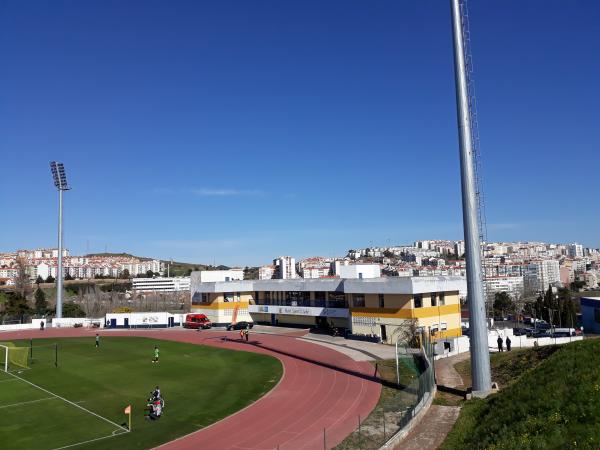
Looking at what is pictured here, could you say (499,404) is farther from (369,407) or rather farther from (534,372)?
(369,407)

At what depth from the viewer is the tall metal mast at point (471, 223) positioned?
73.6ft

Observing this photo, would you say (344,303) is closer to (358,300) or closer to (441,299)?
(358,300)

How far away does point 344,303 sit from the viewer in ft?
170

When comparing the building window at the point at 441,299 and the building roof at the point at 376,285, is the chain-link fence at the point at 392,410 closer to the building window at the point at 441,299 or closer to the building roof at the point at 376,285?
the building roof at the point at 376,285

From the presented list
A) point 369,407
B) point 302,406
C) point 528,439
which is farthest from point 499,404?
point 302,406

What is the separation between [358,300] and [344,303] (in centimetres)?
475

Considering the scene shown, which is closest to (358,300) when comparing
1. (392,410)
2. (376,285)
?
(376,285)

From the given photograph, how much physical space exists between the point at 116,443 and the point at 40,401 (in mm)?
9750

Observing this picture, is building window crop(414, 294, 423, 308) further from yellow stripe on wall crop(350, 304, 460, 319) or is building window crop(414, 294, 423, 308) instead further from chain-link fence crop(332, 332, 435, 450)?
chain-link fence crop(332, 332, 435, 450)

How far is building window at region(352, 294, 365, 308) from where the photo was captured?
46872mm

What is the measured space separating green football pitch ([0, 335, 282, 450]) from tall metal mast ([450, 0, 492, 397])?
12.1 metres

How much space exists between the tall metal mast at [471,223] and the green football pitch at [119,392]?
12073 mm

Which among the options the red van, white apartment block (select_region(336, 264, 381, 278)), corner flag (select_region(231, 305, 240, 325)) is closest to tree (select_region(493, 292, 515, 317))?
white apartment block (select_region(336, 264, 381, 278))

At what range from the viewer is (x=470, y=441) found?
15484 millimetres
